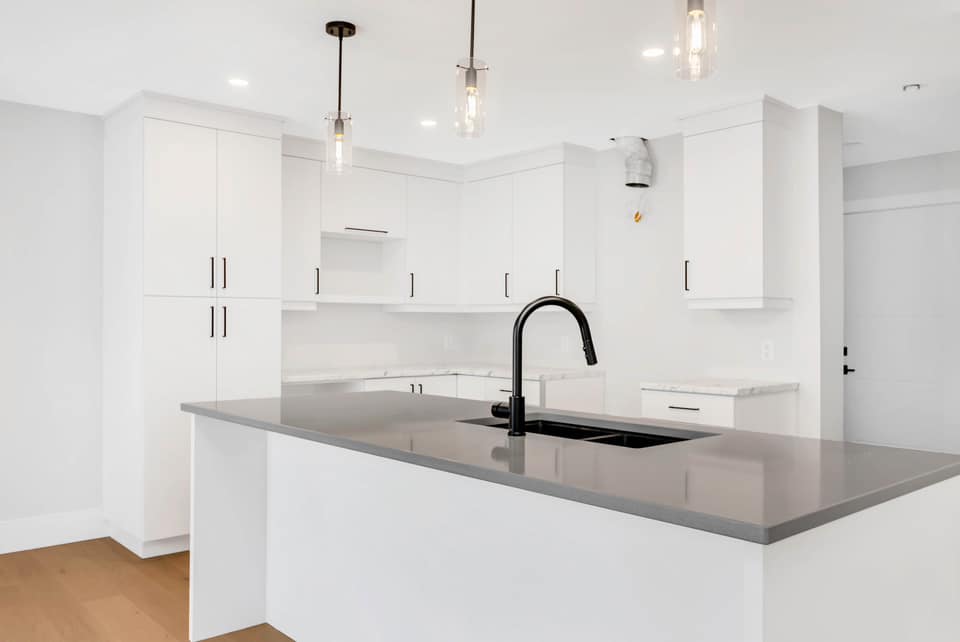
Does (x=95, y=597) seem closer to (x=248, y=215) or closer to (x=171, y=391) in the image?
(x=171, y=391)

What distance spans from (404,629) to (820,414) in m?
2.80

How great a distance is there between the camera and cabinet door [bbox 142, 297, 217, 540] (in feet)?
12.8

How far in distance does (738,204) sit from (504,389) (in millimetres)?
1888

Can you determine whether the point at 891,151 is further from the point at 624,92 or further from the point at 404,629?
the point at 404,629

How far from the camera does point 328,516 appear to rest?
260 cm

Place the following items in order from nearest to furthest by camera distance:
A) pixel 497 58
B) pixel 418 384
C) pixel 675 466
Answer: pixel 675 466
pixel 497 58
pixel 418 384

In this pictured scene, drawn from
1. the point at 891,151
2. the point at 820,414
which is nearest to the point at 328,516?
the point at 820,414

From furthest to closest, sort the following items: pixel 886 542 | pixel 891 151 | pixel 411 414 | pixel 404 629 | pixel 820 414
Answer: pixel 891 151, pixel 820 414, pixel 411 414, pixel 404 629, pixel 886 542

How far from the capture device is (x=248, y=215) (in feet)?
13.9

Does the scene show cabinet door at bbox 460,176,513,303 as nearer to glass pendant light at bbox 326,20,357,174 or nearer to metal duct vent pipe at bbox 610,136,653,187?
metal duct vent pipe at bbox 610,136,653,187

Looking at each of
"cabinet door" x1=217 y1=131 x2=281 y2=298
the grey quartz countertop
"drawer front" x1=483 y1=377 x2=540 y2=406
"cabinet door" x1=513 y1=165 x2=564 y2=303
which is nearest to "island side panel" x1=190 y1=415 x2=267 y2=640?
the grey quartz countertop

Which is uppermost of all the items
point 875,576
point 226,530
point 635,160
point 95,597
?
point 635,160

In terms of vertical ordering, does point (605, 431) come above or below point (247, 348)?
below

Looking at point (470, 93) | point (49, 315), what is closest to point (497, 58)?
point (470, 93)
